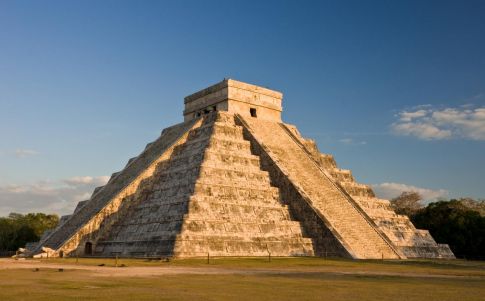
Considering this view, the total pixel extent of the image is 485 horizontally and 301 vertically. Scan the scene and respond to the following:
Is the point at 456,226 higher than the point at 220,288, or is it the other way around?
the point at 456,226

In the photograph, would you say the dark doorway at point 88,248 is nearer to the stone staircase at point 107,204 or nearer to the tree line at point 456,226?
the stone staircase at point 107,204

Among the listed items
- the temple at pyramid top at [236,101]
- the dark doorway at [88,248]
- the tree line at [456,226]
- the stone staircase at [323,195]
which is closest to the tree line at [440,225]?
the tree line at [456,226]

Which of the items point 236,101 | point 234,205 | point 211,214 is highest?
point 236,101

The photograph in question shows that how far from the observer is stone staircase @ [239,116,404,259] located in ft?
108

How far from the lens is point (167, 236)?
29203mm

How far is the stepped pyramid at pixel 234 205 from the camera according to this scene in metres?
30.4

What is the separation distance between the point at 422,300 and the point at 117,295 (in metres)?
7.03

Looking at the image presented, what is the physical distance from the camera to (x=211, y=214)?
30453 mm

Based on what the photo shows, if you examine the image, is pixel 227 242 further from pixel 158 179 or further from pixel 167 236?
pixel 158 179

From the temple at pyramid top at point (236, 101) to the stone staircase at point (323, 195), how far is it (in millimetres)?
1564

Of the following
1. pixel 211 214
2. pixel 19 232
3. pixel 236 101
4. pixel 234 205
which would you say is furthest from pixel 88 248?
pixel 19 232

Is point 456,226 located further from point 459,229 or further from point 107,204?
point 107,204

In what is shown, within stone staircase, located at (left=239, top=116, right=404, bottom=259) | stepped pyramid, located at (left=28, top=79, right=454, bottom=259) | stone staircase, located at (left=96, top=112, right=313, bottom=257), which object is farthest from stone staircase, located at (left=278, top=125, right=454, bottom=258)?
stone staircase, located at (left=96, top=112, right=313, bottom=257)

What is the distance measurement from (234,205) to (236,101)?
14275mm
